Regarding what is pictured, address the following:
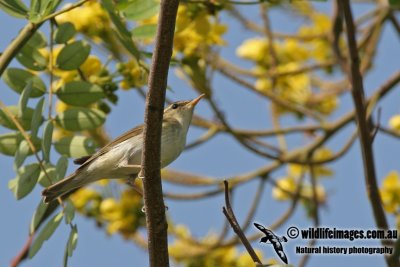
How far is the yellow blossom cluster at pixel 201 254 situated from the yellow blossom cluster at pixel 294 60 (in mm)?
1099

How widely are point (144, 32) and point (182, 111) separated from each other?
2.06 ft

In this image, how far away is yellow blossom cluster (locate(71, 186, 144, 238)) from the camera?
5.79 meters

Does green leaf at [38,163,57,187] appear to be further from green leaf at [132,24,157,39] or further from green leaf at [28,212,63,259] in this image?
green leaf at [132,24,157,39]

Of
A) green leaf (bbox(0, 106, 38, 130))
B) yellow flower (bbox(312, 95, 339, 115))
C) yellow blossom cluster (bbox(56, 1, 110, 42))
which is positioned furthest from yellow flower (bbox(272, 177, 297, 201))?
green leaf (bbox(0, 106, 38, 130))

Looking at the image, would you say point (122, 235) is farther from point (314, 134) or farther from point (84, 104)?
point (84, 104)

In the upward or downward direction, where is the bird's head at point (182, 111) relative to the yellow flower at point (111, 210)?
downward

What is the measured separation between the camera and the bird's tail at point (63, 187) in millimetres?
3369

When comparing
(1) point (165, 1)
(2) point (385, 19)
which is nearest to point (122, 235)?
(2) point (385, 19)

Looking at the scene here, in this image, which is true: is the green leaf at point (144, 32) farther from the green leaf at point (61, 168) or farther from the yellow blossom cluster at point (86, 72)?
the green leaf at point (61, 168)

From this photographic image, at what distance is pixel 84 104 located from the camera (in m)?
3.69

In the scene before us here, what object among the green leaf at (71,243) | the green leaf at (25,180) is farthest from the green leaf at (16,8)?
the green leaf at (71,243)

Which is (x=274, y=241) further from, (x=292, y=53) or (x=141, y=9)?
(x=292, y=53)

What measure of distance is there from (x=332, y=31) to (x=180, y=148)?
1.60 metres

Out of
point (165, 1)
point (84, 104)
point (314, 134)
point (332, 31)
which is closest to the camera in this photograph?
point (165, 1)
